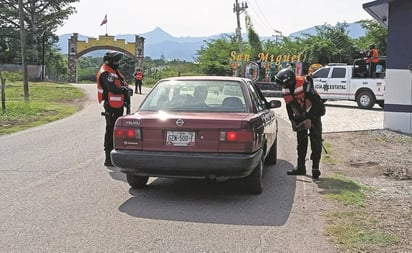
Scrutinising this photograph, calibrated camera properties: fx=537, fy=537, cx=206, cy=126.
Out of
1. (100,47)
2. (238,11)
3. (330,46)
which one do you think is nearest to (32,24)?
(100,47)

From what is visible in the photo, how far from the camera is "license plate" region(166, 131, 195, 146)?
6.31 metres

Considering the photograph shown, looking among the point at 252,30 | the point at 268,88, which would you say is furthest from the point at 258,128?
the point at 252,30

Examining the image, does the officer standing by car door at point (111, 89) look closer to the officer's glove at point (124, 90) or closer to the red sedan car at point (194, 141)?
the officer's glove at point (124, 90)

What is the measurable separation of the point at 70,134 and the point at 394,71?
8.46 m

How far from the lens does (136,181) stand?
23.5ft

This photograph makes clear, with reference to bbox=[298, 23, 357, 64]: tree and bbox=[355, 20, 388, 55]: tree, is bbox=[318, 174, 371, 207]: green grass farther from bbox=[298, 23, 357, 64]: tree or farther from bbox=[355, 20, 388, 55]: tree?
bbox=[298, 23, 357, 64]: tree

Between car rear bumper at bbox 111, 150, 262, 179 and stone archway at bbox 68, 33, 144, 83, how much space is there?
55.0 m

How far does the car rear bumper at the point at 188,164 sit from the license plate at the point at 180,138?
4.9 inches

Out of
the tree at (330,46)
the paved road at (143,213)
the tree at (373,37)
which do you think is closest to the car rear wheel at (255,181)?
the paved road at (143,213)

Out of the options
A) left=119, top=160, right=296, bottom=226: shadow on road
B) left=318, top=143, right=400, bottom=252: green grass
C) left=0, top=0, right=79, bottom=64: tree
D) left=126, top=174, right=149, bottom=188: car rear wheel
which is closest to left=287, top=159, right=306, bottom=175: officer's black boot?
left=119, top=160, right=296, bottom=226: shadow on road

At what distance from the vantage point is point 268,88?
33.3 m

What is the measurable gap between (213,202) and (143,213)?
1005 mm

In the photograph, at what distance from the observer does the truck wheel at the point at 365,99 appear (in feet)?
71.7

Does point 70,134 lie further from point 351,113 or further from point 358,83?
point 358,83
